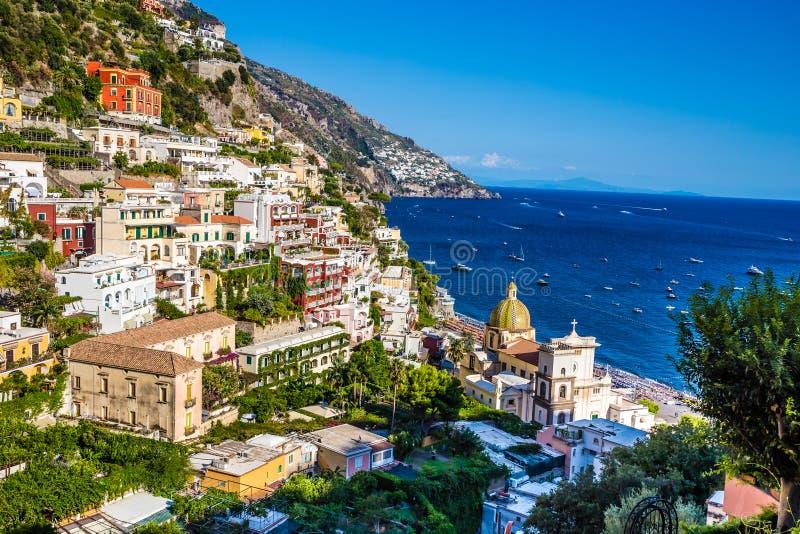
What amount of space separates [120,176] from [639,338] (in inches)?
1998

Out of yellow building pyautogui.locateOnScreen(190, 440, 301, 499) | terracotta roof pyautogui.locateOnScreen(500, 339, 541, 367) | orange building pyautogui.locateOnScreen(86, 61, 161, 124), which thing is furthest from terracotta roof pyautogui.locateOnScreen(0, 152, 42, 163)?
terracotta roof pyautogui.locateOnScreen(500, 339, 541, 367)

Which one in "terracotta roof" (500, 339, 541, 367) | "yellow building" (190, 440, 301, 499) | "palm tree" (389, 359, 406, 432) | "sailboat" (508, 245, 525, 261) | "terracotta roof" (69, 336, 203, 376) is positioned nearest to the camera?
"yellow building" (190, 440, 301, 499)

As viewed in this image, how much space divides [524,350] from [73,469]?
97.4ft

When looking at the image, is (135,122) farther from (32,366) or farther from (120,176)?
(32,366)

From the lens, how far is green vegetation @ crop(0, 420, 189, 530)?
19.3 metres

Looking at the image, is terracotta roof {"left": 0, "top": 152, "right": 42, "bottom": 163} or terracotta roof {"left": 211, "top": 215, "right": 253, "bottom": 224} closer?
terracotta roof {"left": 0, "top": 152, "right": 42, "bottom": 163}

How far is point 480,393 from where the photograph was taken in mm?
41719

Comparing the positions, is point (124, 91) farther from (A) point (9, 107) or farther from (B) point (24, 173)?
(B) point (24, 173)

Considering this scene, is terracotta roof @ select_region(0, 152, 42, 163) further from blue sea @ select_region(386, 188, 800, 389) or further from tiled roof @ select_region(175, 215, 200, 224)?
blue sea @ select_region(386, 188, 800, 389)

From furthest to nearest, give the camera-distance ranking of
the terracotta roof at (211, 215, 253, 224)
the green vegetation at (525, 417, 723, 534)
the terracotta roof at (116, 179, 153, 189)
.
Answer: the terracotta roof at (116, 179, 153, 189) < the terracotta roof at (211, 215, 253, 224) < the green vegetation at (525, 417, 723, 534)

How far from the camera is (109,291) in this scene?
32094 millimetres

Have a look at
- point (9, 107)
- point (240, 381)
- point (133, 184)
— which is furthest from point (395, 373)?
point (9, 107)

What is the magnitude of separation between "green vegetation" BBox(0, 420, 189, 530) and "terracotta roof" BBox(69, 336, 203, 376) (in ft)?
8.45

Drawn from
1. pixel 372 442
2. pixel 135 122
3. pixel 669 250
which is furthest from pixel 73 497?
pixel 669 250
